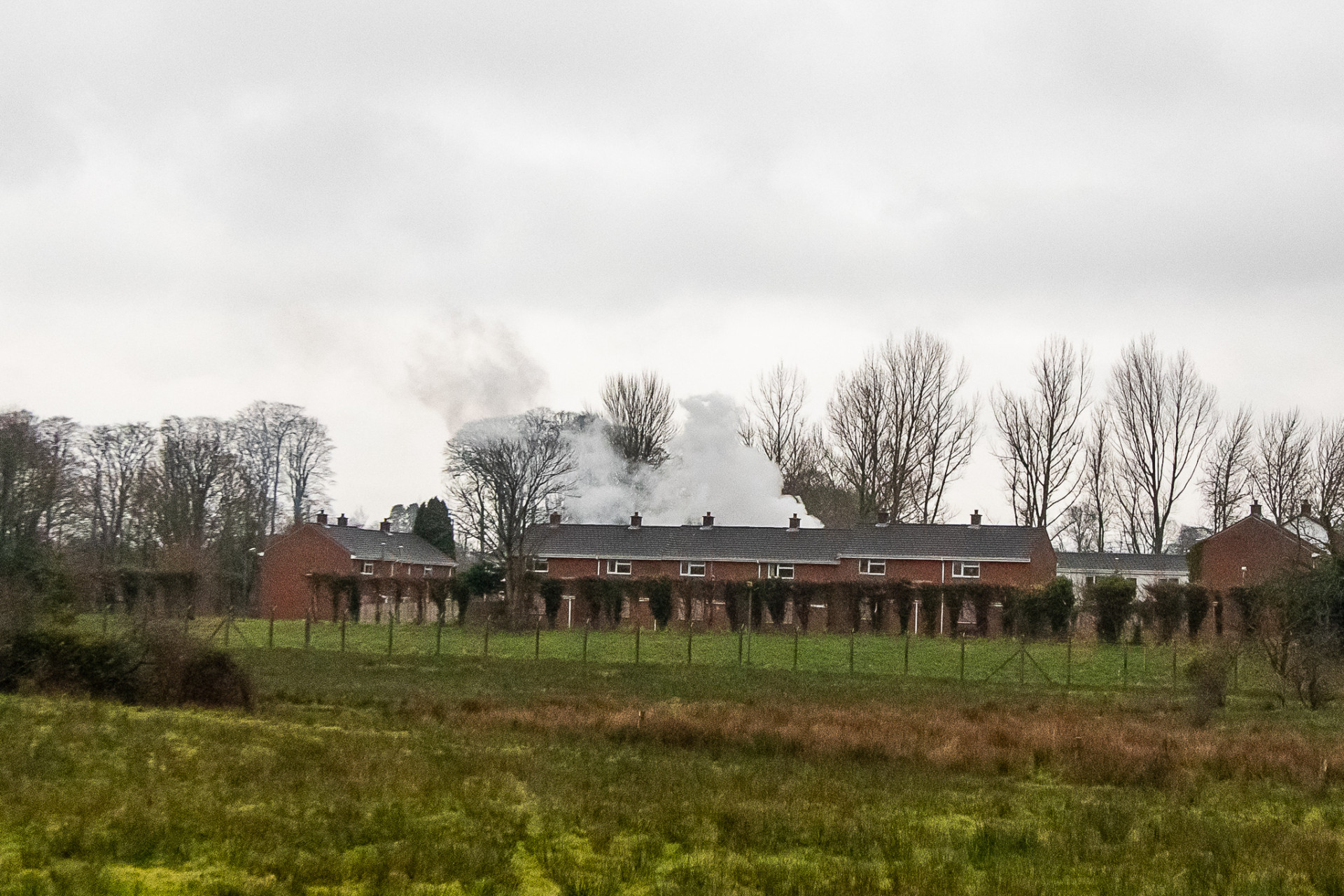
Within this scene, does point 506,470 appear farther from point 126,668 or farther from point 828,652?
point 126,668

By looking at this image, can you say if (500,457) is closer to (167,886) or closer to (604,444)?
(604,444)

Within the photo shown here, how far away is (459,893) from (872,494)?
2625 inches

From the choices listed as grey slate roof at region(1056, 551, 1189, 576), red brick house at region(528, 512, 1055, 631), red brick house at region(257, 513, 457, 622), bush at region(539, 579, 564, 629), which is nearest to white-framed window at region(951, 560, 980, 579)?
red brick house at region(528, 512, 1055, 631)

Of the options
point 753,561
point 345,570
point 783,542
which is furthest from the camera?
point 345,570

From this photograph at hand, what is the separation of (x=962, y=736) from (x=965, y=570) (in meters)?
46.6

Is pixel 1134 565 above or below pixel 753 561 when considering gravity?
above

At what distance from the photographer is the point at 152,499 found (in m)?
69.0

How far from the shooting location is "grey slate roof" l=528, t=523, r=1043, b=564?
66312 mm

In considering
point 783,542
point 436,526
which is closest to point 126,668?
point 783,542

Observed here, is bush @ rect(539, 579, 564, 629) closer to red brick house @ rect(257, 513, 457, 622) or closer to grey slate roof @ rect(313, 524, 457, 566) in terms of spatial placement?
red brick house @ rect(257, 513, 457, 622)

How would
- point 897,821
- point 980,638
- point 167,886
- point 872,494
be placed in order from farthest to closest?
point 872,494 < point 980,638 < point 897,821 < point 167,886

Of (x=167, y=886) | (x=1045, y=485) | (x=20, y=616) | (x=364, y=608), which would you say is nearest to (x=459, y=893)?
(x=167, y=886)

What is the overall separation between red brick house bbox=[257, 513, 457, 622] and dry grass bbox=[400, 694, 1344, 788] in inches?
1510

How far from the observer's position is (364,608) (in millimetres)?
68375
